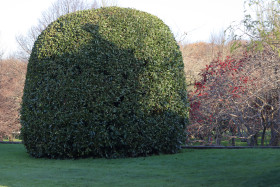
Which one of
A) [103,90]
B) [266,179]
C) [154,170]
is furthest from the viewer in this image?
[103,90]

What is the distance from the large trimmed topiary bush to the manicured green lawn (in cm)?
48

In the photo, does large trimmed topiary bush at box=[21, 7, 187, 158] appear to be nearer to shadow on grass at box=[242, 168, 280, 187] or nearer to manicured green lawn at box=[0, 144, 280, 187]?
manicured green lawn at box=[0, 144, 280, 187]

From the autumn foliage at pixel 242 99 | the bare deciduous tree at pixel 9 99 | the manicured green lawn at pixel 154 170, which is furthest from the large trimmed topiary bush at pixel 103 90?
the bare deciduous tree at pixel 9 99

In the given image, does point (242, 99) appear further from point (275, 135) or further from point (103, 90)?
point (103, 90)

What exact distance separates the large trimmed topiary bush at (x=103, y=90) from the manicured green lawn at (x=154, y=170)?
0.48m

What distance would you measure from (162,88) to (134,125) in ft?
3.87

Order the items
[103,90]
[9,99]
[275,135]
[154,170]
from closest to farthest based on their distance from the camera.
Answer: [154,170] < [103,90] < [275,135] < [9,99]

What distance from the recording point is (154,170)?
667 cm

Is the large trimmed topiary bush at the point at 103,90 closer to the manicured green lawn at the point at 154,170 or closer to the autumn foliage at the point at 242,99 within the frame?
the manicured green lawn at the point at 154,170

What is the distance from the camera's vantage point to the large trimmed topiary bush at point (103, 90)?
326 inches

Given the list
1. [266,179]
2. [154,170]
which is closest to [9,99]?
[154,170]

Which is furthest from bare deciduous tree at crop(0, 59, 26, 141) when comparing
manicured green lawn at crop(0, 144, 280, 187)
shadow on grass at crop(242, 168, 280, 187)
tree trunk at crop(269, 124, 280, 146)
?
shadow on grass at crop(242, 168, 280, 187)

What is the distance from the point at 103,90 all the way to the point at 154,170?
99.2 inches

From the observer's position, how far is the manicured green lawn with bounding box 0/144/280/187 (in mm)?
5172
